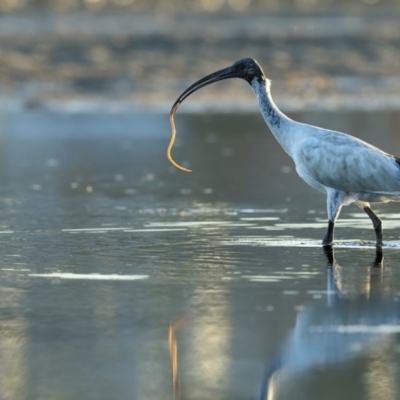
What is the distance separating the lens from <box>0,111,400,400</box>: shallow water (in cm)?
762

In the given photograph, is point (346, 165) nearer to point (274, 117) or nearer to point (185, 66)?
point (274, 117)

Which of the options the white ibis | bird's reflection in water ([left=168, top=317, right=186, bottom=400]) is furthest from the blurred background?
bird's reflection in water ([left=168, top=317, right=186, bottom=400])

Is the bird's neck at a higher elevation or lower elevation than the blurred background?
lower

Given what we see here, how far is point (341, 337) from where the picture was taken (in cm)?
847

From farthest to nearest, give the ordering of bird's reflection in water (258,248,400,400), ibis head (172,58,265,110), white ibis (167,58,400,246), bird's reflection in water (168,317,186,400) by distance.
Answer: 1. ibis head (172,58,265,110)
2. white ibis (167,58,400,246)
3. bird's reflection in water (258,248,400,400)
4. bird's reflection in water (168,317,186,400)

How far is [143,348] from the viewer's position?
8281 millimetres

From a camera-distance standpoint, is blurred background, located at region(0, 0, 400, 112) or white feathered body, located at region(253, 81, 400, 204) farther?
blurred background, located at region(0, 0, 400, 112)

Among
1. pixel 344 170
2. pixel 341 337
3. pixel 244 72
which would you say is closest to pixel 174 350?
pixel 341 337

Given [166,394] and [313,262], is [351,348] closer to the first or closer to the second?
[166,394]

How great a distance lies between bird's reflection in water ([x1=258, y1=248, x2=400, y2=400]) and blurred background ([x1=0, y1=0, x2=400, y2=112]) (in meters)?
21.0

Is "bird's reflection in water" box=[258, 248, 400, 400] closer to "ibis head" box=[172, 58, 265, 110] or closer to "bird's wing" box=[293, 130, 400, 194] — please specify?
"bird's wing" box=[293, 130, 400, 194]

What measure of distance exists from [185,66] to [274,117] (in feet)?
88.4

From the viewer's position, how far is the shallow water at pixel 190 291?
7621 mm

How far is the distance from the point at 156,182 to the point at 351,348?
1020cm
